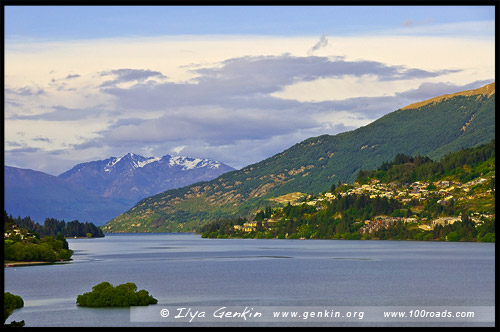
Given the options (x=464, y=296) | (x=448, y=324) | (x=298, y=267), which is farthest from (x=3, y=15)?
(x=298, y=267)

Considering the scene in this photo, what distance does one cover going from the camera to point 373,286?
10156 centimetres

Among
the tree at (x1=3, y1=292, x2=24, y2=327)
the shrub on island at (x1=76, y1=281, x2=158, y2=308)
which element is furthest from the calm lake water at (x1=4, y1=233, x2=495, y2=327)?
the shrub on island at (x1=76, y1=281, x2=158, y2=308)

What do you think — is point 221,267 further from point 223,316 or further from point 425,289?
point 223,316

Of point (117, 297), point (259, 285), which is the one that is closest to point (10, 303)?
point (117, 297)

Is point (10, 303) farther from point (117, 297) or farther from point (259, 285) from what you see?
point (259, 285)

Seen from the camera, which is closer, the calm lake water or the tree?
the tree

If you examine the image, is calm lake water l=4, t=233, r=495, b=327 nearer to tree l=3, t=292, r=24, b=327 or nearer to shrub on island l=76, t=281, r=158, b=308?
tree l=3, t=292, r=24, b=327

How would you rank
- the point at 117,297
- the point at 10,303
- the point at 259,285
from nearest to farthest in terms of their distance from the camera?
the point at 10,303 → the point at 117,297 → the point at 259,285

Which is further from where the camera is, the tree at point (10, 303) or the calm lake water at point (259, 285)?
the calm lake water at point (259, 285)

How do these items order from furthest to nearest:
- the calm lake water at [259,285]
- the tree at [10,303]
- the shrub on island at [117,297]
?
the calm lake water at [259,285] < the shrub on island at [117,297] < the tree at [10,303]

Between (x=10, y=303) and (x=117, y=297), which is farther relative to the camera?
(x=117, y=297)

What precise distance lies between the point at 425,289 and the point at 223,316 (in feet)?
122

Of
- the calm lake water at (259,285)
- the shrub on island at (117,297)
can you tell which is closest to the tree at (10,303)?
the calm lake water at (259,285)

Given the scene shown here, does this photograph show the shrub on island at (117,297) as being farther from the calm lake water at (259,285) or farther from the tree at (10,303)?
the tree at (10,303)
